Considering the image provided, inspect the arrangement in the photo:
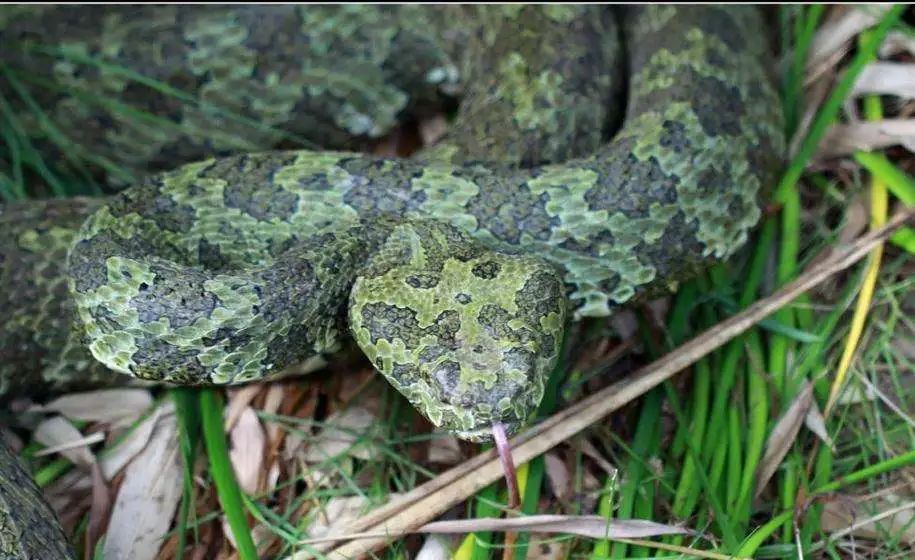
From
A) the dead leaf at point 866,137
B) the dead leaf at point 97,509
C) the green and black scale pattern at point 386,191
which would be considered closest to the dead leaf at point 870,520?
the green and black scale pattern at point 386,191

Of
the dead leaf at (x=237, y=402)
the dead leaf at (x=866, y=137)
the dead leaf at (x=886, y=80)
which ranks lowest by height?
the dead leaf at (x=237, y=402)

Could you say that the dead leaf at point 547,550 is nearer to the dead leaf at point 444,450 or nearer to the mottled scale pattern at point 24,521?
the dead leaf at point 444,450

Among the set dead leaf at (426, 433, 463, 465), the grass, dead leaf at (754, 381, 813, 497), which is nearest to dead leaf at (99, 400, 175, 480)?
the grass

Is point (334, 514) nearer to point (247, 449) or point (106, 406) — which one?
point (247, 449)

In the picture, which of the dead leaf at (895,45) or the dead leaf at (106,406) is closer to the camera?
the dead leaf at (106,406)

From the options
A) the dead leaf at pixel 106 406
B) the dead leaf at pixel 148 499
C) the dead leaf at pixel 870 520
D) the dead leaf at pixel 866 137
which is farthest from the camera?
the dead leaf at pixel 866 137

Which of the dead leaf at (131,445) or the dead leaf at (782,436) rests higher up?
the dead leaf at (782,436)

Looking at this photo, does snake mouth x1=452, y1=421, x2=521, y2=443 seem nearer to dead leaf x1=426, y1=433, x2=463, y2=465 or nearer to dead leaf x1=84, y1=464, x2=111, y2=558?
dead leaf x1=426, y1=433, x2=463, y2=465
